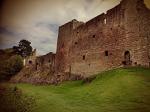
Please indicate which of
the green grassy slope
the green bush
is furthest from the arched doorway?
the green bush

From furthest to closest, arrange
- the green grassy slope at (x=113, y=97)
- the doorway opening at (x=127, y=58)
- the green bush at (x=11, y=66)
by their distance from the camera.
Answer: the green bush at (x=11, y=66), the doorway opening at (x=127, y=58), the green grassy slope at (x=113, y=97)

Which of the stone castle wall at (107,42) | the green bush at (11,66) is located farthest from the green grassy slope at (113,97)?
the green bush at (11,66)

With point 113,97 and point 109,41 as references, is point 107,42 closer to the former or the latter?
point 109,41

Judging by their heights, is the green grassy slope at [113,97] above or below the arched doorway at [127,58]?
below

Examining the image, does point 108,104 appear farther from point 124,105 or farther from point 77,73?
point 77,73

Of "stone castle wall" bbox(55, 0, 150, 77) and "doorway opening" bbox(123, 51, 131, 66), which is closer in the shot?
"stone castle wall" bbox(55, 0, 150, 77)

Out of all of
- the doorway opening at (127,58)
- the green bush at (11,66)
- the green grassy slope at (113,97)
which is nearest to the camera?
the green grassy slope at (113,97)

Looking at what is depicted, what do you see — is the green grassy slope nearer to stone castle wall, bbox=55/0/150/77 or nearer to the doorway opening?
the doorway opening

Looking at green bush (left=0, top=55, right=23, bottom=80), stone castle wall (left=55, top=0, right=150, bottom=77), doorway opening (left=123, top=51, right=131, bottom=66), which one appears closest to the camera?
stone castle wall (left=55, top=0, right=150, bottom=77)

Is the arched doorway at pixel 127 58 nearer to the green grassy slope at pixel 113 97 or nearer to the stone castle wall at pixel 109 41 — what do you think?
the stone castle wall at pixel 109 41

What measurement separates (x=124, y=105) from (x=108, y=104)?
0.61 meters

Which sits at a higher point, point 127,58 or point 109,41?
point 109,41

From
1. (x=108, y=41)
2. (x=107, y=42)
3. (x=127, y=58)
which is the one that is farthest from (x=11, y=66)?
(x=127, y=58)

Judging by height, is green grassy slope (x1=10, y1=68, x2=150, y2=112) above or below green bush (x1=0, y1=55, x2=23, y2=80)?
below
